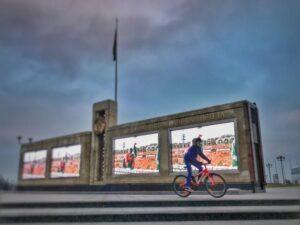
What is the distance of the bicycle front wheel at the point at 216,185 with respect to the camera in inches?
407

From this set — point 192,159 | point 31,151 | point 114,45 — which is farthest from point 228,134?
point 31,151

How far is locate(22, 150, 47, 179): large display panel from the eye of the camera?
26312 mm

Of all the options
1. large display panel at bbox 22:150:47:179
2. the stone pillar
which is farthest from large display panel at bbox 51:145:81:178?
the stone pillar

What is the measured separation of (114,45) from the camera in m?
27.0

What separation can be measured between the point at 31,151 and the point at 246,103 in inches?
875

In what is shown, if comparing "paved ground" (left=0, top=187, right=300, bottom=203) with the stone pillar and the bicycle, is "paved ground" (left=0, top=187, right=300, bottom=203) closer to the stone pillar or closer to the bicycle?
the bicycle

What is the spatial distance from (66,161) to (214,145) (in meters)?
14.1

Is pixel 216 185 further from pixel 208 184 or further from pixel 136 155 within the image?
pixel 136 155

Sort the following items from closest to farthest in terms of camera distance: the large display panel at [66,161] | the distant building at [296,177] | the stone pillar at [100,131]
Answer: the stone pillar at [100,131] → the large display panel at [66,161] → the distant building at [296,177]

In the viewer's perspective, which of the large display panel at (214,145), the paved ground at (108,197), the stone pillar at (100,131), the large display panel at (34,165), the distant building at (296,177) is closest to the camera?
the paved ground at (108,197)

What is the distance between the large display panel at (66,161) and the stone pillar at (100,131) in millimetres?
1953

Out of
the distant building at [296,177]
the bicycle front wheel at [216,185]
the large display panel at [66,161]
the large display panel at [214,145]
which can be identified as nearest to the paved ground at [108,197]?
the bicycle front wheel at [216,185]

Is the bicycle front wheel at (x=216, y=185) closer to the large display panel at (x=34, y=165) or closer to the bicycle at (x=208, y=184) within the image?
the bicycle at (x=208, y=184)

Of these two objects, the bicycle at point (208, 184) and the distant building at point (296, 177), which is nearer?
the bicycle at point (208, 184)
